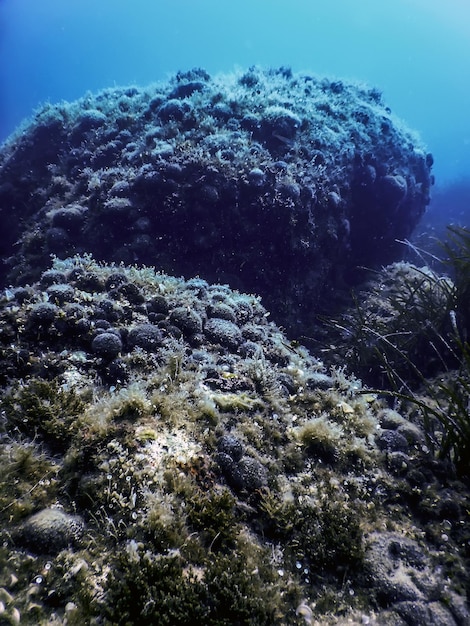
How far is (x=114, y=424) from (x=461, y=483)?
435cm

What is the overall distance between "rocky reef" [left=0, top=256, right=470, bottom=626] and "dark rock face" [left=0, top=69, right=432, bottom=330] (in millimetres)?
4753

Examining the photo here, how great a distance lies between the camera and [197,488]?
374 centimetres

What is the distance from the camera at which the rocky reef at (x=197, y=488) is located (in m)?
3.01

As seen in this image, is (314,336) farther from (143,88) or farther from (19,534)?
(143,88)

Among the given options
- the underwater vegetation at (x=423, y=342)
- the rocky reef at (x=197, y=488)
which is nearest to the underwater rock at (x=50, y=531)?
the rocky reef at (x=197, y=488)

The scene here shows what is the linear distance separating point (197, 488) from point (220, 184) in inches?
336

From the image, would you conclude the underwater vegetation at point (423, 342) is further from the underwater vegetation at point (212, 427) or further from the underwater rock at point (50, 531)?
the underwater rock at point (50, 531)

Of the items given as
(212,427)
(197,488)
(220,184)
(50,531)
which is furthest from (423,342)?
(50,531)

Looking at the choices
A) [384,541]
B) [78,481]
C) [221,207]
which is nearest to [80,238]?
[221,207]

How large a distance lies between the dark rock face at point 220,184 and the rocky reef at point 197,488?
4753 millimetres

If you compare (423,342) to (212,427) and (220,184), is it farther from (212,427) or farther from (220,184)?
(220,184)

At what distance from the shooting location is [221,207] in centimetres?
1042

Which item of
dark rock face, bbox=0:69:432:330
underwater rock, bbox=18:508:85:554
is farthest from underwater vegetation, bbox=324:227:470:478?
underwater rock, bbox=18:508:85:554

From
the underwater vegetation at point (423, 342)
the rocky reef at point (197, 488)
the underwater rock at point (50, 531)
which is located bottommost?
the underwater rock at point (50, 531)
